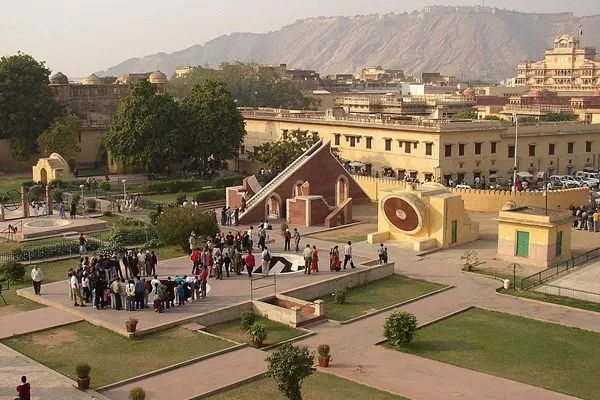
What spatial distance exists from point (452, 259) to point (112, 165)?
37.1m

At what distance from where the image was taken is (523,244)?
31453mm

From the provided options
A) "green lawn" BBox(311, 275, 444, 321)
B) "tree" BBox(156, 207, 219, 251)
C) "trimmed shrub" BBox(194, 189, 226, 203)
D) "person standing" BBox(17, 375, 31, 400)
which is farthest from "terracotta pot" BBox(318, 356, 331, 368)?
"trimmed shrub" BBox(194, 189, 226, 203)

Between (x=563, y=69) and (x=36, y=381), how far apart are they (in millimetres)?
127103

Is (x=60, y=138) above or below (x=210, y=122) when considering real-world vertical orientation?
below

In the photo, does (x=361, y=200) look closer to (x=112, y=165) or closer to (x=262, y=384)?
(x=112, y=165)

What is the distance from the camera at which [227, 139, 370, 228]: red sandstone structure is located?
130 feet

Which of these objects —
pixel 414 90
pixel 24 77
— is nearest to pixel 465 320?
pixel 24 77

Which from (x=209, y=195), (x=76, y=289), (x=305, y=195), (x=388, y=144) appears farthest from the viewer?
(x=388, y=144)

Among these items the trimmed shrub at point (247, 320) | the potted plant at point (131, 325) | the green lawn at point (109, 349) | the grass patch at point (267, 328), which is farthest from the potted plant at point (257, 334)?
the potted plant at point (131, 325)

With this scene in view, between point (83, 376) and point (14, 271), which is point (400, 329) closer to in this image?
point (83, 376)

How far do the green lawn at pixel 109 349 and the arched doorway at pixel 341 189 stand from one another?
2292 cm

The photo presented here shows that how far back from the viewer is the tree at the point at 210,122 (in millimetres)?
55938

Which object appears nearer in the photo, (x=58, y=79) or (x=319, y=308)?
(x=319, y=308)

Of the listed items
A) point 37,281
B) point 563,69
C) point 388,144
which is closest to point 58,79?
point 388,144
